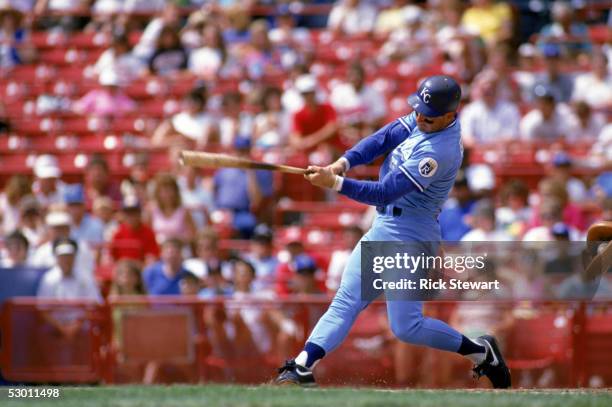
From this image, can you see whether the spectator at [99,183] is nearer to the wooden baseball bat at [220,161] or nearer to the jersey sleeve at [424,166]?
the wooden baseball bat at [220,161]

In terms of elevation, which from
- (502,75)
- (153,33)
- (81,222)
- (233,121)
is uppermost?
(153,33)

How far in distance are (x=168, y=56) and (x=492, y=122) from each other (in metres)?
4.57

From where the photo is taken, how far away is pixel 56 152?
549 inches

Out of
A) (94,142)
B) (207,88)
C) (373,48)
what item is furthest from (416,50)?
(94,142)

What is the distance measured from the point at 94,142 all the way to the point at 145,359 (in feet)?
16.2

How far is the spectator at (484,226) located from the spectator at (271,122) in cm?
308

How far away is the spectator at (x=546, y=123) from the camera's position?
12305 mm

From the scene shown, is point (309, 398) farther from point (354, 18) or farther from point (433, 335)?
point (354, 18)

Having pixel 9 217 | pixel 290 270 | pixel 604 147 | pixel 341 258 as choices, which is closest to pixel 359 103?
pixel 604 147

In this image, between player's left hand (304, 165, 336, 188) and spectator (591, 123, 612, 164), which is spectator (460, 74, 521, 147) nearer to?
spectator (591, 123, 612, 164)

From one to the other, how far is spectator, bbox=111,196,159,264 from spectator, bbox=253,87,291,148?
1.81 metres

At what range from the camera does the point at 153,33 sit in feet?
50.3

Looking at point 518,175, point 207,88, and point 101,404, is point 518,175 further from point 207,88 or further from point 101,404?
point 101,404

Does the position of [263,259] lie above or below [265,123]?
below
